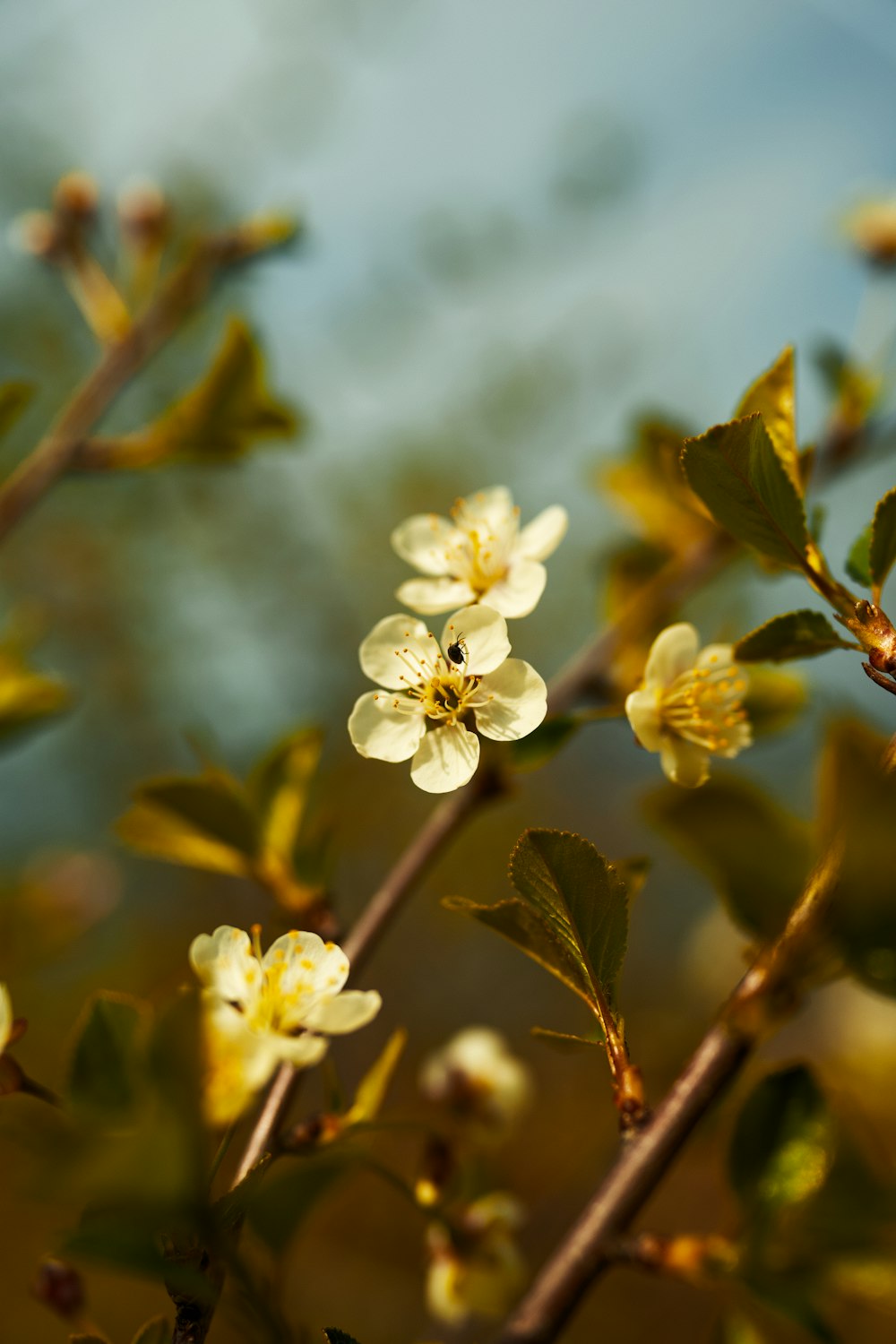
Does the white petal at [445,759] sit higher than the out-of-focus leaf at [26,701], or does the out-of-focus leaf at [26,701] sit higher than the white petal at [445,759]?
the white petal at [445,759]

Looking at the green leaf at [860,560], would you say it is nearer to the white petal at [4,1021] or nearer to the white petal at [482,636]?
the white petal at [482,636]

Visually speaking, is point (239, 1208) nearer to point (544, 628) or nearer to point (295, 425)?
point (295, 425)

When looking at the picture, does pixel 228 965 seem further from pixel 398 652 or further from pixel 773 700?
pixel 773 700

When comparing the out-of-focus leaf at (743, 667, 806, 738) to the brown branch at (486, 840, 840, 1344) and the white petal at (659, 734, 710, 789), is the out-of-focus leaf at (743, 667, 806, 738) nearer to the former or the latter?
the white petal at (659, 734, 710, 789)

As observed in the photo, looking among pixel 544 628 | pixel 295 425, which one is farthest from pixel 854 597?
pixel 544 628

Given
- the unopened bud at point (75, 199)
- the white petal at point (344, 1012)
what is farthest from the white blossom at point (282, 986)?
the unopened bud at point (75, 199)

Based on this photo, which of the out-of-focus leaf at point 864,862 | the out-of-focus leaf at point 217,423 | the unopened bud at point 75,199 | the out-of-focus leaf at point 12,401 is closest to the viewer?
the out-of-focus leaf at point 864,862
